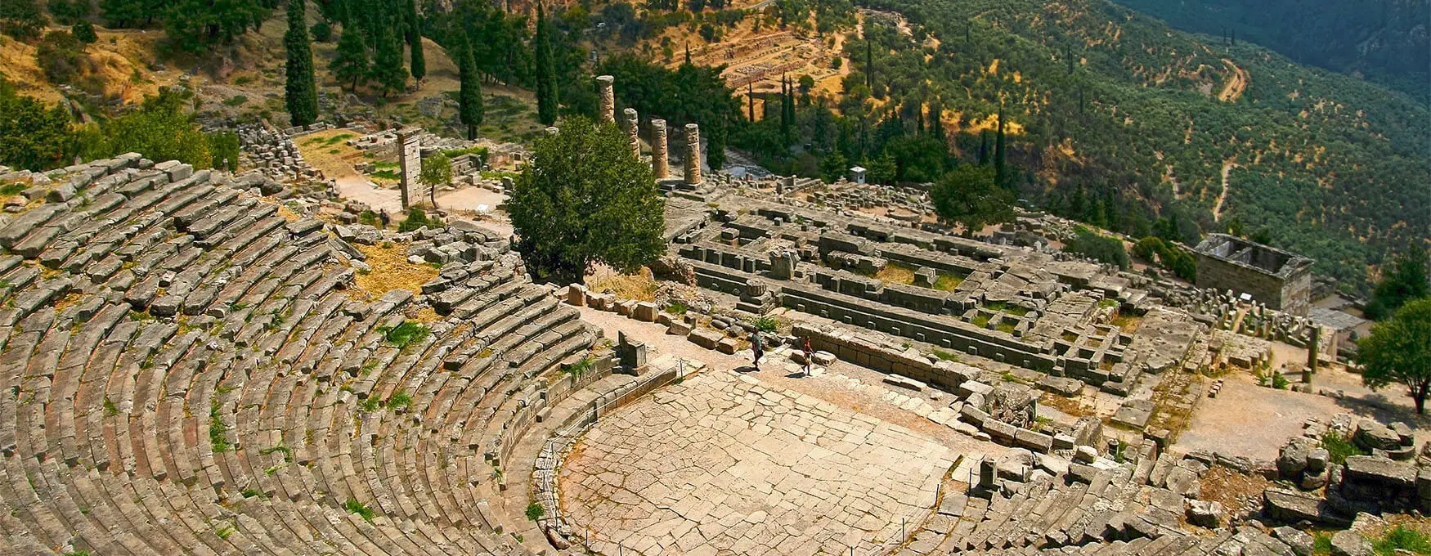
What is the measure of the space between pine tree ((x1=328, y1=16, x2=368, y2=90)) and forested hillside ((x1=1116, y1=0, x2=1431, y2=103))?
113432mm

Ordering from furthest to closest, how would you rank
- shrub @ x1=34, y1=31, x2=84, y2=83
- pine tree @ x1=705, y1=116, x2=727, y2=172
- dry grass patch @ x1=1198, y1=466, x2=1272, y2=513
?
1. pine tree @ x1=705, y1=116, x2=727, y2=172
2. shrub @ x1=34, y1=31, x2=84, y2=83
3. dry grass patch @ x1=1198, y1=466, x2=1272, y2=513

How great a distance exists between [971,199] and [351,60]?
Answer: 1168 inches

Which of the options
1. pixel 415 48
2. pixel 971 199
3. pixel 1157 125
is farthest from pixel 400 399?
pixel 1157 125

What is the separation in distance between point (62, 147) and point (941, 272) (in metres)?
28.2

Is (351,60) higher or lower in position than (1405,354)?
higher

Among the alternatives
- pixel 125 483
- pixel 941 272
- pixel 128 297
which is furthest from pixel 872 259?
pixel 125 483

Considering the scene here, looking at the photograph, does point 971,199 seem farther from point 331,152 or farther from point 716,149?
point 331,152

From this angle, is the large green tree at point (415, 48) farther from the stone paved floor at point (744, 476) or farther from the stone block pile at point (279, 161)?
the stone paved floor at point (744, 476)

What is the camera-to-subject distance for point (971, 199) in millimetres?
47938

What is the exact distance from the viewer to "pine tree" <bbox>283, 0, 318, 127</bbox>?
51.2m

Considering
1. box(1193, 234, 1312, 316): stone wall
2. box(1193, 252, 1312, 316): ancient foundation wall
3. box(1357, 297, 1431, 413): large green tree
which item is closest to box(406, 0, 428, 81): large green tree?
box(1193, 234, 1312, 316): stone wall

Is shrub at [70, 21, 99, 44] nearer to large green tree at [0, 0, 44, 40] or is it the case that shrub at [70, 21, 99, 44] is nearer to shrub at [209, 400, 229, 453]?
large green tree at [0, 0, 44, 40]

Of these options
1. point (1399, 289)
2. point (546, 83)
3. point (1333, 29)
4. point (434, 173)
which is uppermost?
point (546, 83)

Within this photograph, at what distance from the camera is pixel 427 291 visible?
26047 mm
